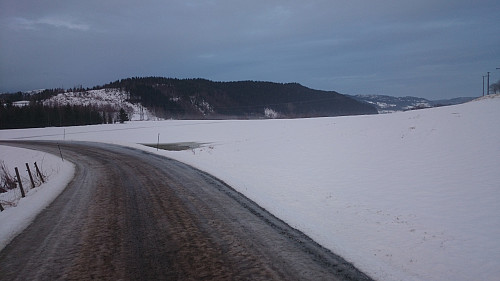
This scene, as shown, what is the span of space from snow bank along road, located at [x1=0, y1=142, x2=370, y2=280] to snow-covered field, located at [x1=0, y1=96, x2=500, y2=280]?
72 cm

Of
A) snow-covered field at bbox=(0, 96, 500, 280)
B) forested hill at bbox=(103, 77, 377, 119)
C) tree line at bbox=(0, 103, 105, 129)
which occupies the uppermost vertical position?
forested hill at bbox=(103, 77, 377, 119)

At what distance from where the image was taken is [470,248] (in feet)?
20.6

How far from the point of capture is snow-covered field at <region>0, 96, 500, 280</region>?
5.87m

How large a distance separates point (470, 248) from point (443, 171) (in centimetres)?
710

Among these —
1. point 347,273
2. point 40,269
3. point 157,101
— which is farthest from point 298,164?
point 157,101

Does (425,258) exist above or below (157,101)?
below

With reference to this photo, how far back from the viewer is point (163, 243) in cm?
608

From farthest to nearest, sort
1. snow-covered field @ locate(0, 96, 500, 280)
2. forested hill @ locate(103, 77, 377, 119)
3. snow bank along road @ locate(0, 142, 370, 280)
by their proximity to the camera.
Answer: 1. forested hill @ locate(103, 77, 377, 119)
2. snow-covered field @ locate(0, 96, 500, 280)
3. snow bank along road @ locate(0, 142, 370, 280)

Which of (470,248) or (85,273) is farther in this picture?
(470,248)

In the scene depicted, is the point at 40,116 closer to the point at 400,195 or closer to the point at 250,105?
the point at 400,195

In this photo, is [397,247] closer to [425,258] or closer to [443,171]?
[425,258]

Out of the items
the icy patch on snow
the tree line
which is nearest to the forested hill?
the icy patch on snow

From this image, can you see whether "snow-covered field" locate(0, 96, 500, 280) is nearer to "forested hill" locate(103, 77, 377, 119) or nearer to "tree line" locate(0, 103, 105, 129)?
"tree line" locate(0, 103, 105, 129)

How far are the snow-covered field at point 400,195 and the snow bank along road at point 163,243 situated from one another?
28.3 inches
